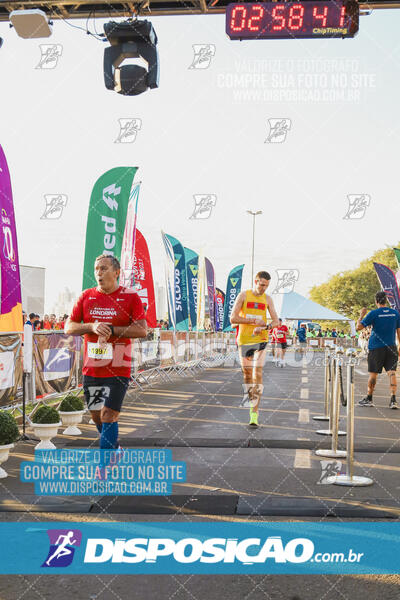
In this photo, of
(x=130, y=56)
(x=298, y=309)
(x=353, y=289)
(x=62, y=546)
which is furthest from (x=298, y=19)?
(x=353, y=289)

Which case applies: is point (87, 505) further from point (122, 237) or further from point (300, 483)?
point (122, 237)

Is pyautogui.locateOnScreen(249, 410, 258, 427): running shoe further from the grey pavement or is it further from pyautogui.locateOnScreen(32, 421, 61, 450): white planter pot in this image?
pyautogui.locateOnScreen(32, 421, 61, 450): white planter pot

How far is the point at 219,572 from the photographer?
3770 millimetres

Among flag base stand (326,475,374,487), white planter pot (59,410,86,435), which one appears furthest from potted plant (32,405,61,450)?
flag base stand (326,475,374,487)

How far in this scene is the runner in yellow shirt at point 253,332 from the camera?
363 inches

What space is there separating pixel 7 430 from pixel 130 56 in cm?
519

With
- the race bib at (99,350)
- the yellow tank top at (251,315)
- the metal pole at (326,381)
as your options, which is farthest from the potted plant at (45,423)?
the metal pole at (326,381)

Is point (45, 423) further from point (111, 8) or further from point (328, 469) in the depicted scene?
point (111, 8)

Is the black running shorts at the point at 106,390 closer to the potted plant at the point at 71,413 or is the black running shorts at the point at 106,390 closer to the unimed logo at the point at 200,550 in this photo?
the unimed logo at the point at 200,550

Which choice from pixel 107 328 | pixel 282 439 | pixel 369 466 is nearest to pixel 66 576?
pixel 107 328

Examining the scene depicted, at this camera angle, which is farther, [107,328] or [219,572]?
[107,328]

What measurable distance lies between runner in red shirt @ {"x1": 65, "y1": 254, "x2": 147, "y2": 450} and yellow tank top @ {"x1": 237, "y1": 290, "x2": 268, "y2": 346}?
3.44 metres

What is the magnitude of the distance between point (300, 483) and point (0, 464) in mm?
2956

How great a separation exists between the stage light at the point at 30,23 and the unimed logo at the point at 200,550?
7132 mm
